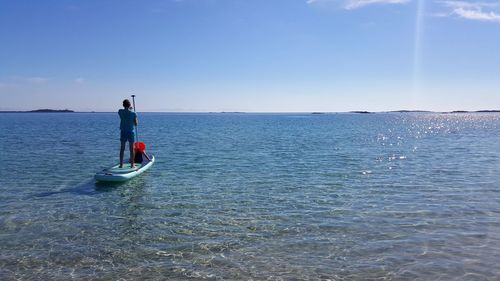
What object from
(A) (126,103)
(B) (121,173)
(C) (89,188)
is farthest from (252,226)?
(A) (126,103)

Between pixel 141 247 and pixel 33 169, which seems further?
pixel 33 169

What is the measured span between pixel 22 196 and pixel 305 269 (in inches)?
470

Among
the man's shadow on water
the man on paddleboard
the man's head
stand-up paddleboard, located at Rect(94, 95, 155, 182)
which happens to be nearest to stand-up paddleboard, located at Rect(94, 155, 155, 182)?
stand-up paddleboard, located at Rect(94, 95, 155, 182)

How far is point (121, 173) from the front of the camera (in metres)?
18.5

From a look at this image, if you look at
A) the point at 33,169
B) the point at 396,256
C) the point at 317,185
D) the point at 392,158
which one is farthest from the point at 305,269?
the point at 392,158

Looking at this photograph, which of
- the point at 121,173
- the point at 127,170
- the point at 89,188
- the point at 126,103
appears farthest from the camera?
the point at 127,170

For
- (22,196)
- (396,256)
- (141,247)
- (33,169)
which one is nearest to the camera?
(396,256)

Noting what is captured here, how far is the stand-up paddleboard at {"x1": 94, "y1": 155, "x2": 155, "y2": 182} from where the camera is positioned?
17594 mm

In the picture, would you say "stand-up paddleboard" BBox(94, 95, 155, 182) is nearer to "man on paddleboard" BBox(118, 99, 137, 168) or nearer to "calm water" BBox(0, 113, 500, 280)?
"calm water" BBox(0, 113, 500, 280)

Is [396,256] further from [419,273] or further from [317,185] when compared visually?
[317,185]

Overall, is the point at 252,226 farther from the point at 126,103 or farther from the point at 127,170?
the point at 126,103

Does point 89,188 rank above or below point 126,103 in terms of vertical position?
below

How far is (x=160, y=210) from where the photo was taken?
13.4 meters

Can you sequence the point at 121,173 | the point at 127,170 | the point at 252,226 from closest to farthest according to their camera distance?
the point at 252,226 → the point at 121,173 → the point at 127,170
